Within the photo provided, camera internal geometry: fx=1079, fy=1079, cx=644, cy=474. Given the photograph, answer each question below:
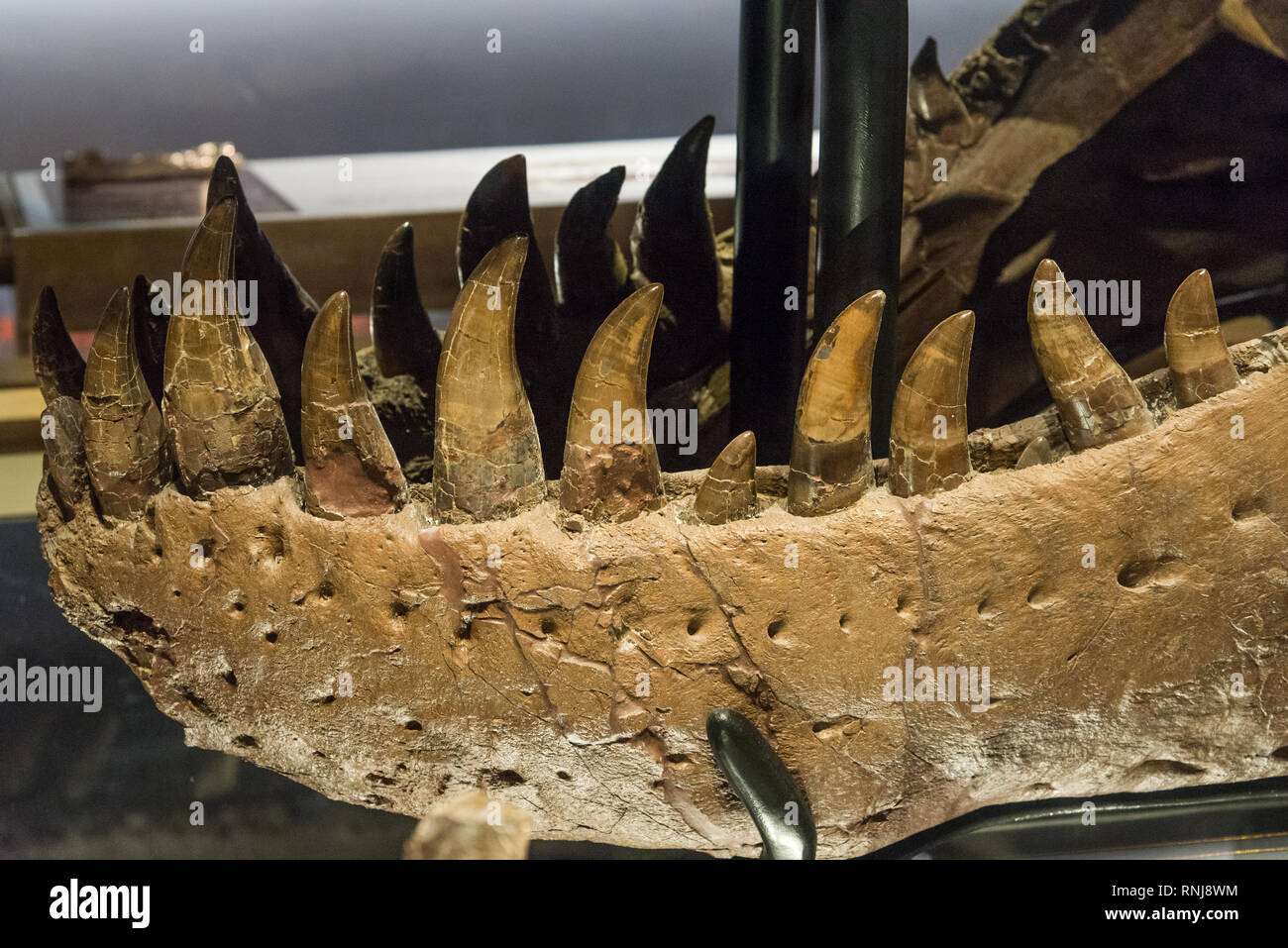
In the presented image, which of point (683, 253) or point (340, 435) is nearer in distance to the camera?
point (340, 435)

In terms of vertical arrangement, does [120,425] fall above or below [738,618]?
above

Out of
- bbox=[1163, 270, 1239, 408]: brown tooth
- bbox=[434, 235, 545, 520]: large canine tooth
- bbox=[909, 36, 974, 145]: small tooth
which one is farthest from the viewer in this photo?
bbox=[909, 36, 974, 145]: small tooth

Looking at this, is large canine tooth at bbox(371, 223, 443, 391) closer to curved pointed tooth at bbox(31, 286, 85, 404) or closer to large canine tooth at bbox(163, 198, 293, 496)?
large canine tooth at bbox(163, 198, 293, 496)

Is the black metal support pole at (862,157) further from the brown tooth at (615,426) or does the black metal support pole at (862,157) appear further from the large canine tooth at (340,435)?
the large canine tooth at (340,435)

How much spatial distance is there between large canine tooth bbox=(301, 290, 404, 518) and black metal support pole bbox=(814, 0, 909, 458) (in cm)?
88

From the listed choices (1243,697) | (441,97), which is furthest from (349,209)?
(1243,697)

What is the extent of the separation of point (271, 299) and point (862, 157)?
3.68 feet

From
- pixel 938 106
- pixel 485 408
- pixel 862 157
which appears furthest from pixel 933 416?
pixel 938 106

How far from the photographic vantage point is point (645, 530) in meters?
1.74

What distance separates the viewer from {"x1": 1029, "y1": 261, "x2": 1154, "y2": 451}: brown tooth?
176 cm

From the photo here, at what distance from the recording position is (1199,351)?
1809 mm

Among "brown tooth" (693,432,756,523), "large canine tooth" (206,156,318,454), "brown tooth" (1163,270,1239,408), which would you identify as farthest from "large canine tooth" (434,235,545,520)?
"brown tooth" (1163,270,1239,408)

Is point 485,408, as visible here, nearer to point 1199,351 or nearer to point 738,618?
point 738,618

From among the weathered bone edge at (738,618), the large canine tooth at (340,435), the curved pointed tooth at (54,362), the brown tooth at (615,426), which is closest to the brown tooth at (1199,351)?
the weathered bone edge at (738,618)
